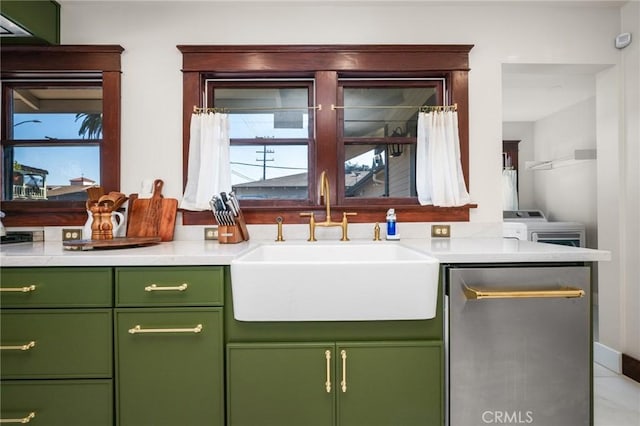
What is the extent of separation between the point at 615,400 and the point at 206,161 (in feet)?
9.04

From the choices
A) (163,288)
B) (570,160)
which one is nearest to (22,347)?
(163,288)

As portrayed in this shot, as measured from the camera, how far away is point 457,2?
6.95 ft

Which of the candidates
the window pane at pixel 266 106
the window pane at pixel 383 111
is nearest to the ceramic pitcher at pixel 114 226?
the window pane at pixel 266 106

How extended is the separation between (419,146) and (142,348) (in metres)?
1.77

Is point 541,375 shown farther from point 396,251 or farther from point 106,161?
point 106,161

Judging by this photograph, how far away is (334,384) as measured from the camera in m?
1.38

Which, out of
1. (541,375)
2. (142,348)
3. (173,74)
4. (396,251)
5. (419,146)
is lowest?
(541,375)

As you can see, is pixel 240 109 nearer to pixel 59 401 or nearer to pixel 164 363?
pixel 164 363

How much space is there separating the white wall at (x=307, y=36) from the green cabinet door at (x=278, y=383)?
1.18 m

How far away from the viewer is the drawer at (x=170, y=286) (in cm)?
139

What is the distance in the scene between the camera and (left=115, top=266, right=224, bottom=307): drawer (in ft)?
4.55

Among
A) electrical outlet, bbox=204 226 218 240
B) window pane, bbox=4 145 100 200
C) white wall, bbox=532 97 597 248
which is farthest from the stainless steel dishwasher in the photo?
white wall, bbox=532 97 597 248

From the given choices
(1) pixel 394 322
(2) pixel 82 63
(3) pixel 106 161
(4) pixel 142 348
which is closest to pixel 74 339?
(4) pixel 142 348

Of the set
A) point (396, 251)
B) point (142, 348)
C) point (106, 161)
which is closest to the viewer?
point (142, 348)
